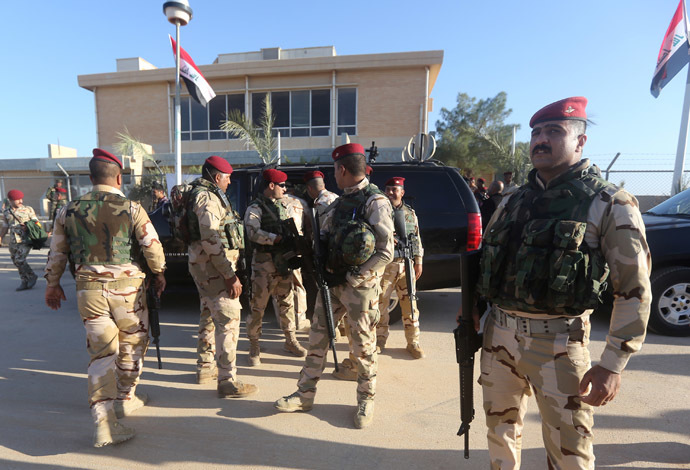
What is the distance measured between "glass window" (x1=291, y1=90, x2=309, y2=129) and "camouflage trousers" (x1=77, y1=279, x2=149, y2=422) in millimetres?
17399

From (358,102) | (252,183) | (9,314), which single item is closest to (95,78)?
(358,102)

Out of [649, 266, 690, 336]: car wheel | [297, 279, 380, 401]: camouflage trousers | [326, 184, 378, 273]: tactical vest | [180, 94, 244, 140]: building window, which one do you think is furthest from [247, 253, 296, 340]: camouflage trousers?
[180, 94, 244, 140]: building window

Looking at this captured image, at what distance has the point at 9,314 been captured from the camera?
5266 mm

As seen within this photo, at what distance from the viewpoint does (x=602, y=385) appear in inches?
57.4

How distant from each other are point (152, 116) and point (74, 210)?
20.4 meters

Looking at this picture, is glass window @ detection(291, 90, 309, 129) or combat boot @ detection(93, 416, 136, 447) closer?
combat boot @ detection(93, 416, 136, 447)

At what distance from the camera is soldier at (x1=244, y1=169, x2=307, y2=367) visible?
3518 millimetres

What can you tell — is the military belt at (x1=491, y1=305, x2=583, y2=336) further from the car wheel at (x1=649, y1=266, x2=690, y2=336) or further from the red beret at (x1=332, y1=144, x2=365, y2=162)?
the car wheel at (x1=649, y1=266, x2=690, y2=336)

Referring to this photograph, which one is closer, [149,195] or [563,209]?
[563,209]

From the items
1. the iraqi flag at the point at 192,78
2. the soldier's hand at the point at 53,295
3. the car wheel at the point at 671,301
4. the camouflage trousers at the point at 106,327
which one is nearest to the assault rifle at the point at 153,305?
the camouflage trousers at the point at 106,327

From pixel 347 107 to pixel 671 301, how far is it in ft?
53.7

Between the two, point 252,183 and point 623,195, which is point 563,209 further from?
point 252,183

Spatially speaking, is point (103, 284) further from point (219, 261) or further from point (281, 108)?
point (281, 108)

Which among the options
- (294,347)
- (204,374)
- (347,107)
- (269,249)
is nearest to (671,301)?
(294,347)
